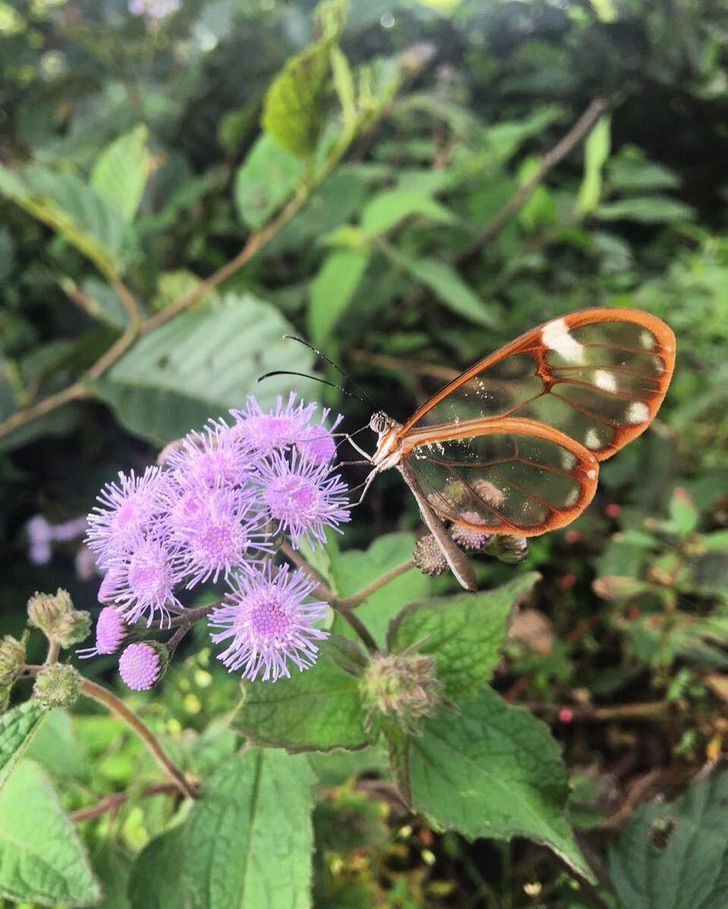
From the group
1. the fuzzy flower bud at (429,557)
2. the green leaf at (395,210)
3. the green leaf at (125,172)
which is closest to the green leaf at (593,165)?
the green leaf at (395,210)

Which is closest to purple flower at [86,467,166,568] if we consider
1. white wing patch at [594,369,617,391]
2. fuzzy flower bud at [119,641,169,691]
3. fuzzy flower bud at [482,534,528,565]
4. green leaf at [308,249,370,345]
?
fuzzy flower bud at [119,641,169,691]

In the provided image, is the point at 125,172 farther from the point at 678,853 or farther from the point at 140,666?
the point at 678,853

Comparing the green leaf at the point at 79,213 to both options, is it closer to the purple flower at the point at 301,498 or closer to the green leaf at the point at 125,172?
the green leaf at the point at 125,172

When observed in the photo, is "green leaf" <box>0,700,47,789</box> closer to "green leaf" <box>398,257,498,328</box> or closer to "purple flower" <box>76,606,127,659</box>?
"purple flower" <box>76,606,127,659</box>

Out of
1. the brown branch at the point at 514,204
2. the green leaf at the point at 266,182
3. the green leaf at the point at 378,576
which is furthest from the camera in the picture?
the brown branch at the point at 514,204

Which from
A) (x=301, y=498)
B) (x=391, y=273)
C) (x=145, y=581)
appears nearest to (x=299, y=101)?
(x=391, y=273)

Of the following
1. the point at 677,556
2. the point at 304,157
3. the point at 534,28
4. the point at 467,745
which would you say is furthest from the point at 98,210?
the point at 534,28
